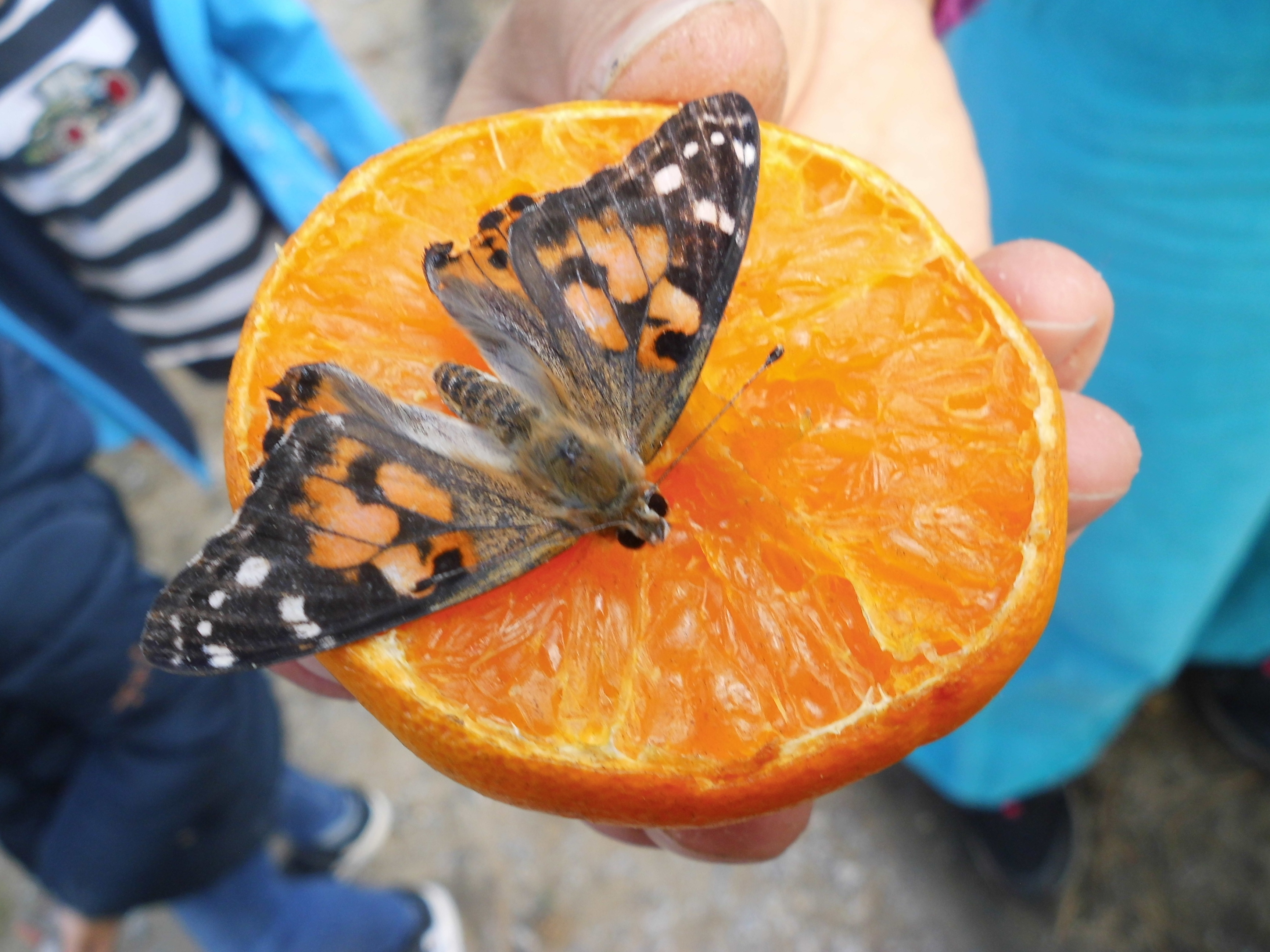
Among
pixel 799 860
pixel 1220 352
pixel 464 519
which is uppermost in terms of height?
pixel 464 519

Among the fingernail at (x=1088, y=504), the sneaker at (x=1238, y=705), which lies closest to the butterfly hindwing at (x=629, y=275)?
the fingernail at (x=1088, y=504)

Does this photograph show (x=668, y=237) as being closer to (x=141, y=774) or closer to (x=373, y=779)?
(x=141, y=774)

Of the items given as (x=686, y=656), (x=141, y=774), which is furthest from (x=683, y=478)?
(x=141, y=774)

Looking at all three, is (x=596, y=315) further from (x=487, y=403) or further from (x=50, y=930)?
(x=50, y=930)

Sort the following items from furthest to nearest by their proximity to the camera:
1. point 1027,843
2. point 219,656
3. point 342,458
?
point 1027,843, point 342,458, point 219,656

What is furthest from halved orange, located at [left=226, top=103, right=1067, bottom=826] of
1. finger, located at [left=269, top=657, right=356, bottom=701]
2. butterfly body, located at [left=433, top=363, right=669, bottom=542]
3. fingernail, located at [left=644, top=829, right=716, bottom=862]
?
finger, located at [left=269, top=657, right=356, bottom=701]

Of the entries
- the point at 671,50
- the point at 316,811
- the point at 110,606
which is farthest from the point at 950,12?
the point at 316,811
